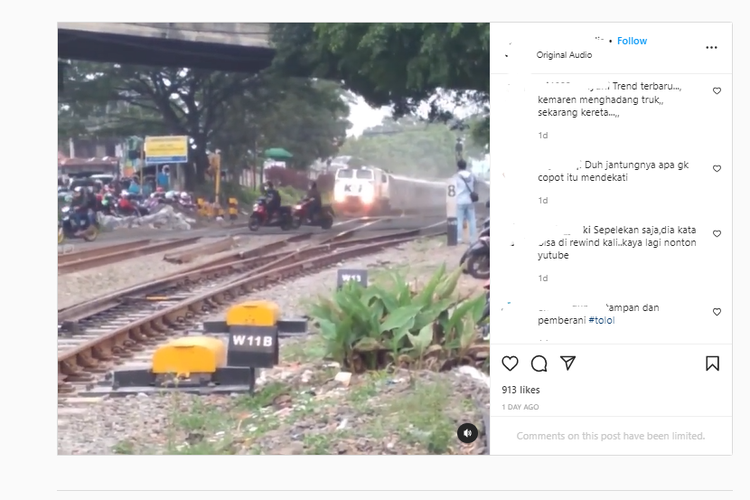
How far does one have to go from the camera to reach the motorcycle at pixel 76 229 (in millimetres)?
7770

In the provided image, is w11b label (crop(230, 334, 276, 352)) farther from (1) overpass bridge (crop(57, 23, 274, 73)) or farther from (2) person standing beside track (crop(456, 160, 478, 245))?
(1) overpass bridge (crop(57, 23, 274, 73))

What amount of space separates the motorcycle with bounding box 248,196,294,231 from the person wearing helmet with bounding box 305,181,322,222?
14cm

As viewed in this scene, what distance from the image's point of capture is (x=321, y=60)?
25.6 feet

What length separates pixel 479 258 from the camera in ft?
24.8

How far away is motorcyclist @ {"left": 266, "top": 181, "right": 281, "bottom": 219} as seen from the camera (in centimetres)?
784

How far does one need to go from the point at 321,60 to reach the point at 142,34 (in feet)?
3.67

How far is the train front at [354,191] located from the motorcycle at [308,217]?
0.24 feet

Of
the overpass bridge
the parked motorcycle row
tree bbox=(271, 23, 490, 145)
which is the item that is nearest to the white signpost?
tree bbox=(271, 23, 490, 145)
